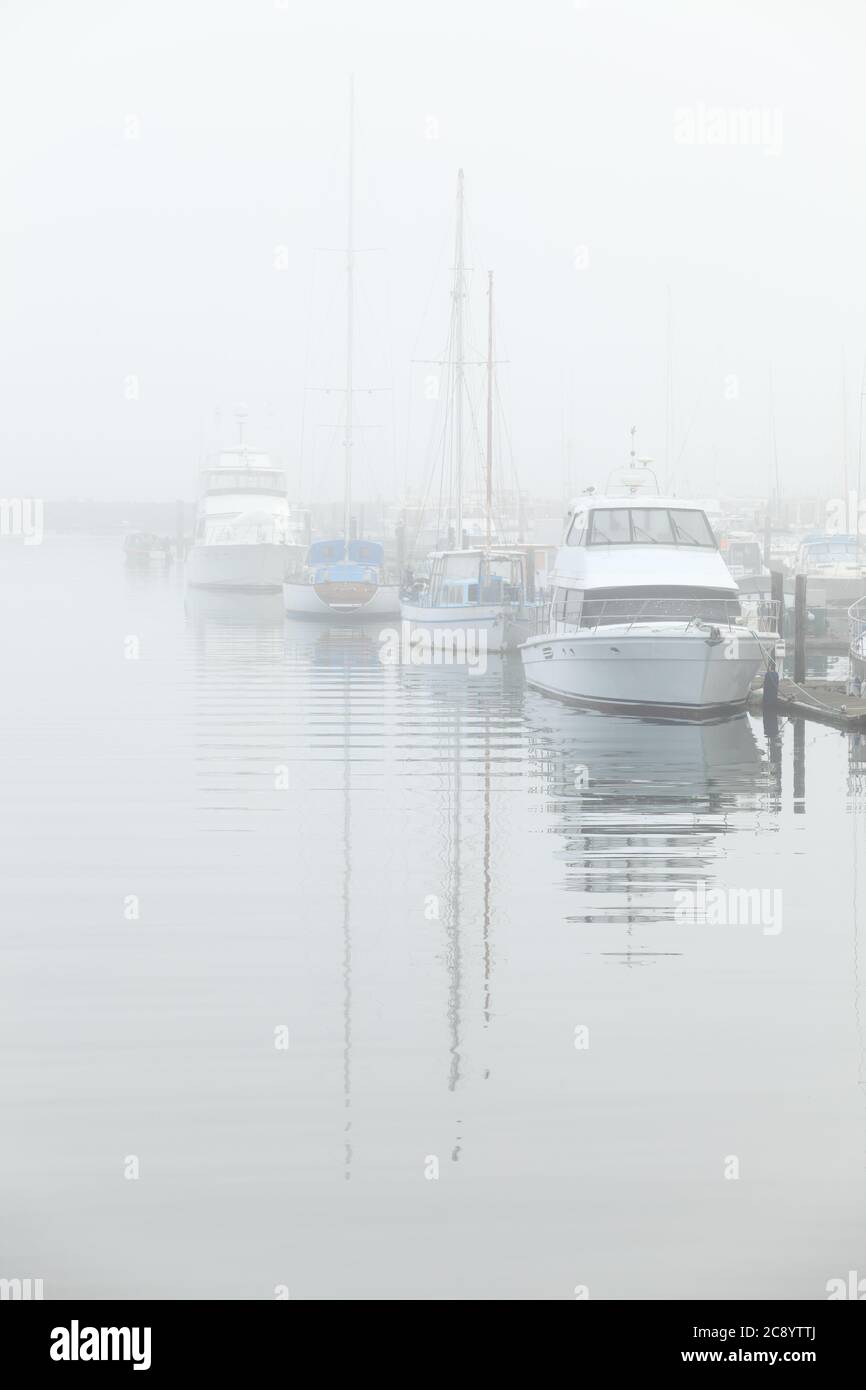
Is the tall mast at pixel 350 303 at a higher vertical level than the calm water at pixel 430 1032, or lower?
higher

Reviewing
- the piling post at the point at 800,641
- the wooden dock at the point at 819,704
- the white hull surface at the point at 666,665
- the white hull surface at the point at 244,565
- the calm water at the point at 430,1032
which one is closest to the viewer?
the calm water at the point at 430,1032

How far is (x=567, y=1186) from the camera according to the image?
8359 millimetres

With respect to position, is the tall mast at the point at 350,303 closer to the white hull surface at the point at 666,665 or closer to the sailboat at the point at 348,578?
the sailboat at the point at 348,578

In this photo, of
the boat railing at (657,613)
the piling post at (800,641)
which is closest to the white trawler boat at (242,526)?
the piling post at (800,641)

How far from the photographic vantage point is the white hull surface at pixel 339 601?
67.8m

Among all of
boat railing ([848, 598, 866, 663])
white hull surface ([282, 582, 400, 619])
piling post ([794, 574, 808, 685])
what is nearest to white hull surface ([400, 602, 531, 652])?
piling post ([794, 574, 808, 685])

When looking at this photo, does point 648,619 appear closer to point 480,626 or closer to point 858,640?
point 858,640

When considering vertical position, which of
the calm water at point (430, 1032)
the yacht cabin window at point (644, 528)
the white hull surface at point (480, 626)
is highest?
the yacht cabin window at point (644, 528)

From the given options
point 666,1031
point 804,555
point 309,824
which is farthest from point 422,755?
point 804,555

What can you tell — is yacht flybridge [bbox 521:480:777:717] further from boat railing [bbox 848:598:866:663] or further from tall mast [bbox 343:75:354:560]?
tall mast [bbox 343:75:354:560]

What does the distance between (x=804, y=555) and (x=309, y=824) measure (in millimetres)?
58262

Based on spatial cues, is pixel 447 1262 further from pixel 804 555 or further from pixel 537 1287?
pixel 804 555

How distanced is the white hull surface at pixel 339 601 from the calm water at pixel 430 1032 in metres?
42.7

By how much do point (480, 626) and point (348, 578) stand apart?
1964cm
